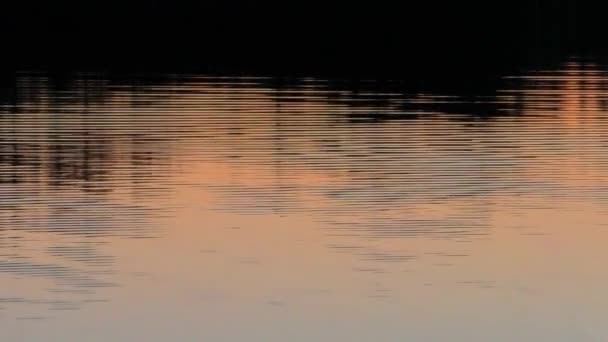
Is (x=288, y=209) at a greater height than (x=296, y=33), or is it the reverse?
(x=296, y=33)

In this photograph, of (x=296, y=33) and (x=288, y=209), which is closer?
(x=288, y=209)

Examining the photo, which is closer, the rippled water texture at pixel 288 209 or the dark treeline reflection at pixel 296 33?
the rippled water texture at pixel 288 209

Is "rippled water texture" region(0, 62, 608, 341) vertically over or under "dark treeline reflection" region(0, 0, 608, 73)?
under

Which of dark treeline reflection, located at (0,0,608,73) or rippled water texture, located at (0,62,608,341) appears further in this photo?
dark treeline reflection, located at (0,0,608,73)

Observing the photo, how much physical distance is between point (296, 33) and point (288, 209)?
2209 millimetres

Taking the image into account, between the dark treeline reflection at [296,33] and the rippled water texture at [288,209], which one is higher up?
the dark treeline reflection at [296,33]

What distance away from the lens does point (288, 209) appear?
432 centimetres

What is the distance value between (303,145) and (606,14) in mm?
2715

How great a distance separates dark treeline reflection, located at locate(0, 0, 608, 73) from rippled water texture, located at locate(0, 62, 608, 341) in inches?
20.8

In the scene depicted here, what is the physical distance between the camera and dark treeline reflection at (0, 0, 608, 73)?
5.89 metres

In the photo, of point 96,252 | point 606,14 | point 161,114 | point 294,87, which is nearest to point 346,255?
point 96,252

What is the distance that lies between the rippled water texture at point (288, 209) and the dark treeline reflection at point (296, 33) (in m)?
0.53

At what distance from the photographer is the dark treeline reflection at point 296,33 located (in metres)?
5.89

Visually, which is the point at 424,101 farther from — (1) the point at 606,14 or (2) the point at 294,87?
(1) the point at 606,14
